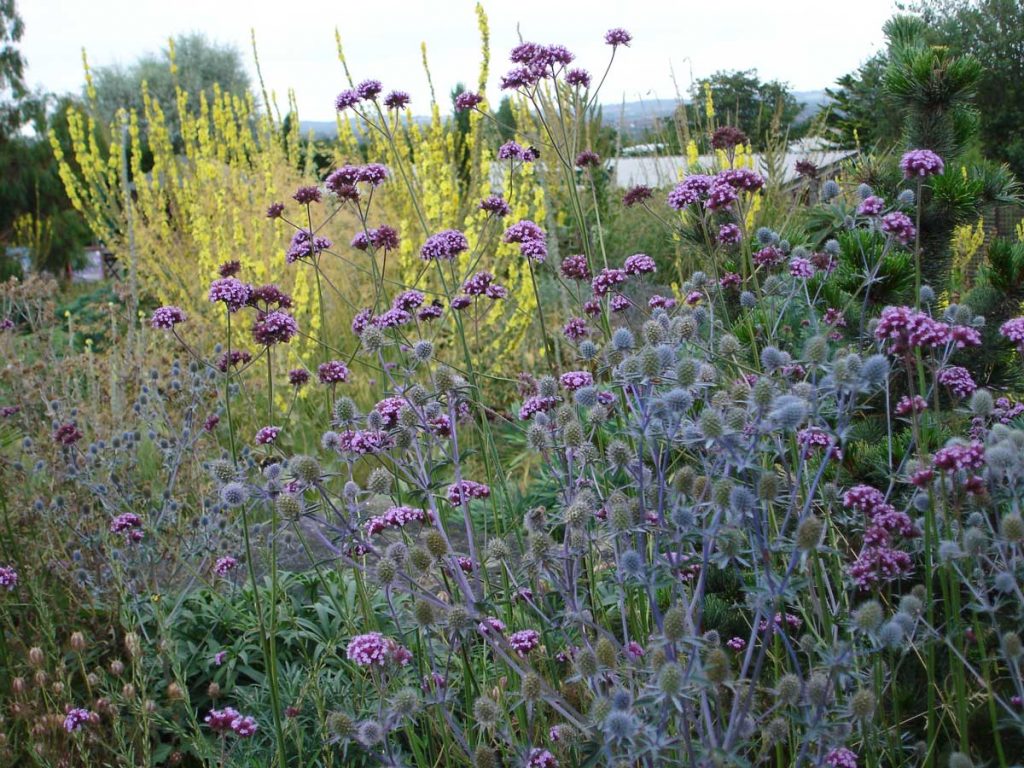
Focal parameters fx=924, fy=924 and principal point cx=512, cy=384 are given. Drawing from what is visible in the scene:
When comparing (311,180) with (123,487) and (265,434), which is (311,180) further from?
(265,434)

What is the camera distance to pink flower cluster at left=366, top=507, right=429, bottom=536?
2.15 metres

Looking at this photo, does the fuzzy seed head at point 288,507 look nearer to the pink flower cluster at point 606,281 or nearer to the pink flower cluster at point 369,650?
the pink flower cluster at point 369,650

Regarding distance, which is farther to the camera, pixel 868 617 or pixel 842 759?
pixel 842 759

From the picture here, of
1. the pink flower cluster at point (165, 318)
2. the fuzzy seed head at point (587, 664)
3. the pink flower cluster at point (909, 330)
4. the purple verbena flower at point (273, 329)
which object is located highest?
the pink flower cluster at point (165, 318)

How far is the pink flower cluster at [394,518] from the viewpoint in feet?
7.05

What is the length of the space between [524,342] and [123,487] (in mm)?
4090

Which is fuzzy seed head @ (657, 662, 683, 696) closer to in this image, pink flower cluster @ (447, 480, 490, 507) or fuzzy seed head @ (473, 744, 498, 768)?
fuzzy seed head @ (473, 744, 498, 768)

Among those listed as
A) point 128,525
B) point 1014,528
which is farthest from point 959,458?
Answer: point 128,525

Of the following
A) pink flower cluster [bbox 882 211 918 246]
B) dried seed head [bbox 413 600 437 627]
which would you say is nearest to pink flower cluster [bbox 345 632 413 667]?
dried seed head [bbox 413 600 437 627]

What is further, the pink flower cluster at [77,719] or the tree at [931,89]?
the tree at [931,89]

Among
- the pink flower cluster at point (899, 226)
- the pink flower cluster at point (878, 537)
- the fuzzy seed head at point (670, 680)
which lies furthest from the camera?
the pink flower cluster at point (899, 226)

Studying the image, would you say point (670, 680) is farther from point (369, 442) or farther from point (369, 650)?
point (369, 442)

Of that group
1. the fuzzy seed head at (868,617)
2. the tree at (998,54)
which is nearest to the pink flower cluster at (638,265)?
the fuzzy seed head at (868,617)

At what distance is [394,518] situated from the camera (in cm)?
214
